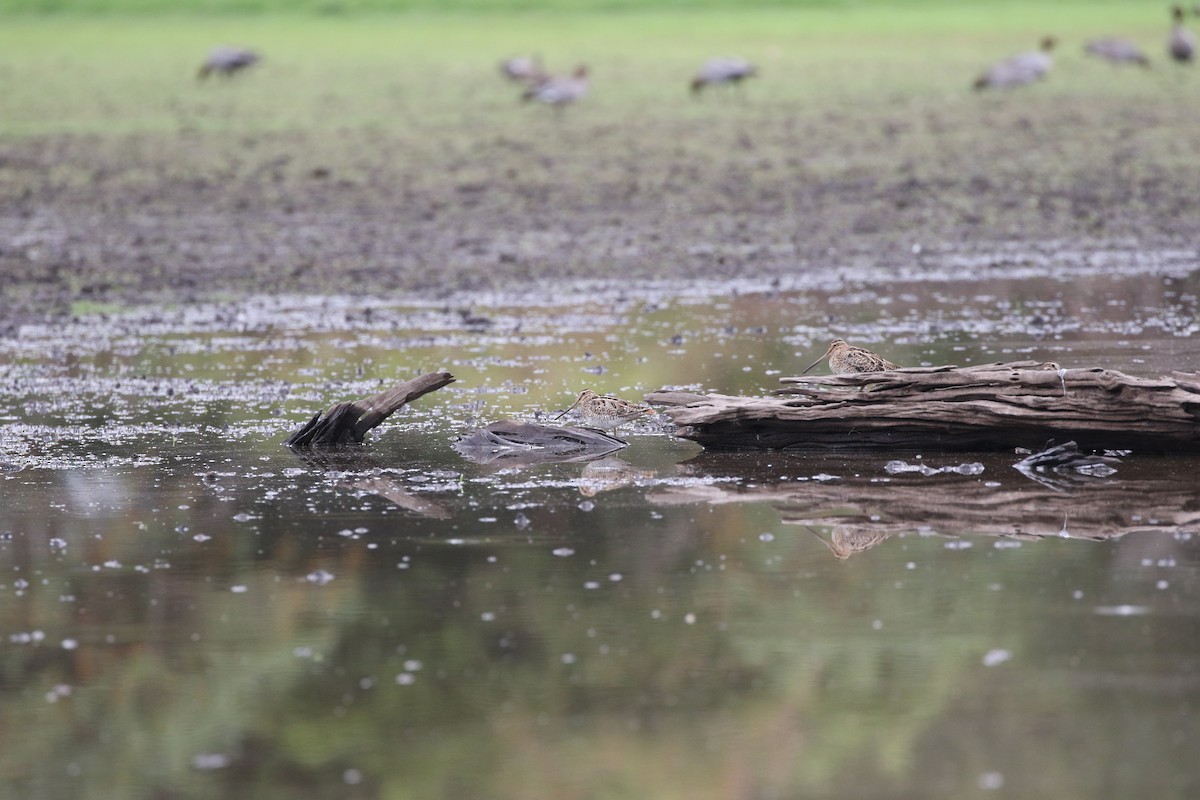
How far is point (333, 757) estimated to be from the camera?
4051 mm

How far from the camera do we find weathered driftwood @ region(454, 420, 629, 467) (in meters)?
7.39

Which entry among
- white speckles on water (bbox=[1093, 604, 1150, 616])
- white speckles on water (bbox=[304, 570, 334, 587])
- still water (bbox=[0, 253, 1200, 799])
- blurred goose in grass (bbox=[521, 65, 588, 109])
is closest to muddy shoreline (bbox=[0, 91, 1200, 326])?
blurred goose in grass (bbox=[521, 65, 588, 109])

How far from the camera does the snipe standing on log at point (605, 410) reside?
7820 mm

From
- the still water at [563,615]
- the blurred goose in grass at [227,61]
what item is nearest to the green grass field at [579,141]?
the blurred goose in grass at [227,61]

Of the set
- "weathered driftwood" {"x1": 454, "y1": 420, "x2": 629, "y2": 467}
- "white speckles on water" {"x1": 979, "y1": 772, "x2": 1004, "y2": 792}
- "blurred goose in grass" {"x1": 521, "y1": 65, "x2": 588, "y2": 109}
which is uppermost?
"white speckles on water" {"x1": 979, "y1": 772, "x2": 1004, "y2": 792}

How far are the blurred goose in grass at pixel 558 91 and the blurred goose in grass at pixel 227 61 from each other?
449 cm

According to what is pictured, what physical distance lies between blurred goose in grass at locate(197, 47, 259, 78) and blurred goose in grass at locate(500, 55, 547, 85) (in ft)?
11.7

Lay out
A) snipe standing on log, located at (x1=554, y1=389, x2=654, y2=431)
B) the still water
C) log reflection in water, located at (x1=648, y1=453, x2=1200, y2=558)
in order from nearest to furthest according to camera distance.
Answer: the still water < log reflection in water, located at (x1=648, y1=453, x2=1200, y2=558) < snipe standing on log, located at (x1=554, y1=389, x2=654, y2=431)

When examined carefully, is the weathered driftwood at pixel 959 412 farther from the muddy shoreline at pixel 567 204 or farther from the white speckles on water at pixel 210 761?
the muddy shoreline at pixel 567 204

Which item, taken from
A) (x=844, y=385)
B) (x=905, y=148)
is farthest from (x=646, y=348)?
(x=905, y=148)

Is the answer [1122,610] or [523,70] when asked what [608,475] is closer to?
[1122,610]

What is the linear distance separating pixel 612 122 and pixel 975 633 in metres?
16.5

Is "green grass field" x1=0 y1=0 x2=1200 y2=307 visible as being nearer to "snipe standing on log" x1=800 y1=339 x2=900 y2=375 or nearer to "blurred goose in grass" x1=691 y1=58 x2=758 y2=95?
"blurred goose in grass" x1=691 y1=58 x2=758 y2=95

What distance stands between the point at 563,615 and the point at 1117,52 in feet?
69.1
